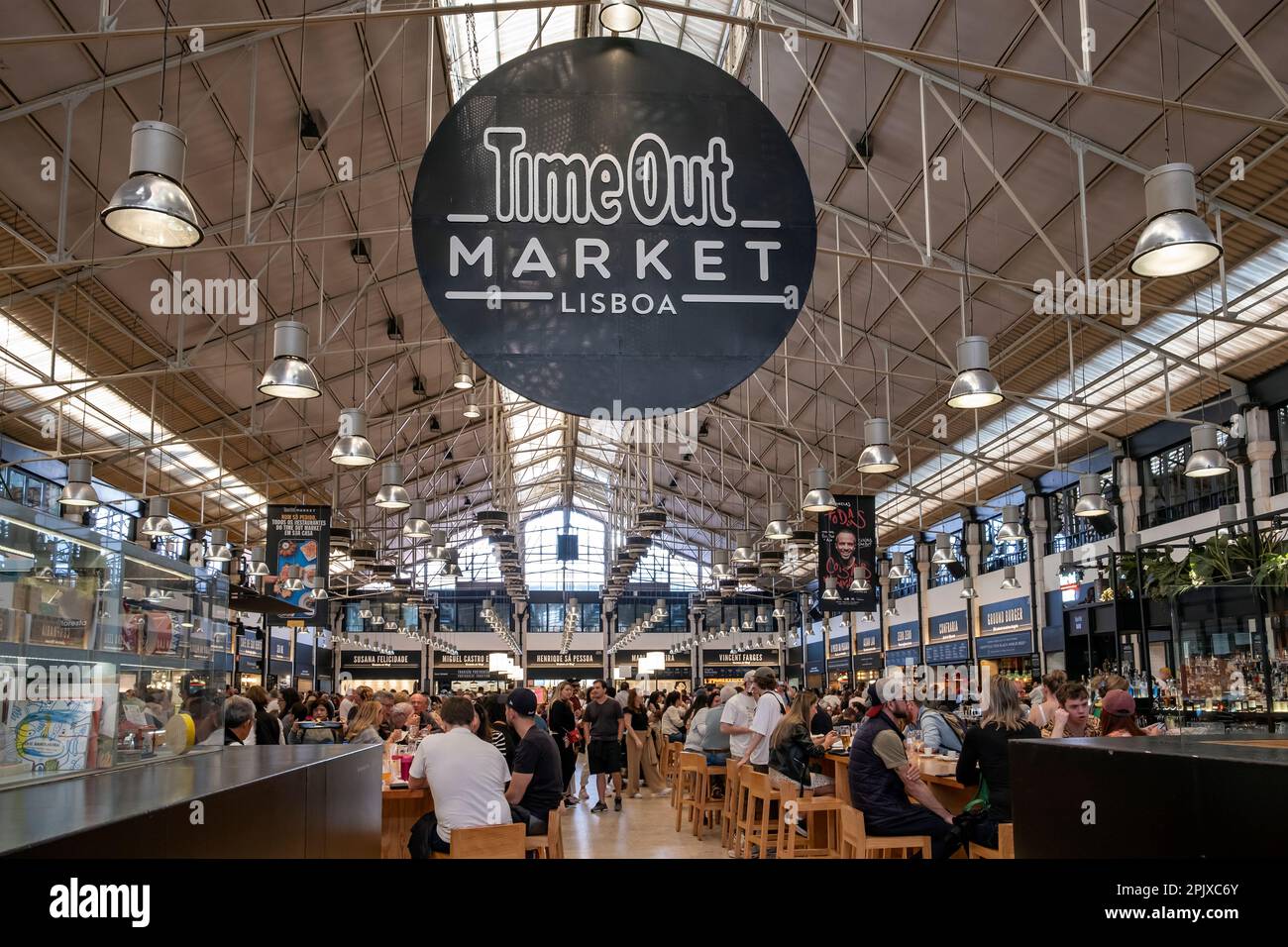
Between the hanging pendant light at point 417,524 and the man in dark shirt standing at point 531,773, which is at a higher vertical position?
the hanging pendant light at point 417,524

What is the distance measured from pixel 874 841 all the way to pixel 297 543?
46.2 ft

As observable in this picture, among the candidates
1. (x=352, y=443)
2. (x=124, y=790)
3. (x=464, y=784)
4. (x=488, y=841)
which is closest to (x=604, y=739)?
(x=352, y=443)

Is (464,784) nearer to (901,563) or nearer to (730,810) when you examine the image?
(730,810)

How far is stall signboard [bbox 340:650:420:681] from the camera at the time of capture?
49.2 m

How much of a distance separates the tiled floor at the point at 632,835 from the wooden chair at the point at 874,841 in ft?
8.35

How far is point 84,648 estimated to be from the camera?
4188mm

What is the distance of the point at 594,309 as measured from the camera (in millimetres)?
2430

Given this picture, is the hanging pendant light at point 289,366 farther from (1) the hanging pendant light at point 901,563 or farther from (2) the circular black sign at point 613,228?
(1) the hanging pendant light at point 901,563

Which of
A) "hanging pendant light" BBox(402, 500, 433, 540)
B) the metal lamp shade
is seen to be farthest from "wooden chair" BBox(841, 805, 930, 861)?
"hanging pendant light" BBox(402, 500, 433, 540)

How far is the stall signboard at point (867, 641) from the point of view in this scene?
Result: 3625 centimetres

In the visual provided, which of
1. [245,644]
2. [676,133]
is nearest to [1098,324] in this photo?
[676,133]

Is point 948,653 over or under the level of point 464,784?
over

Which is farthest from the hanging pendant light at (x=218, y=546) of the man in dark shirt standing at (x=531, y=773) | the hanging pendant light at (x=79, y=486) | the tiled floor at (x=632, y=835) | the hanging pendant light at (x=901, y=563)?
the hanging pendant light at (x=901, y=563)

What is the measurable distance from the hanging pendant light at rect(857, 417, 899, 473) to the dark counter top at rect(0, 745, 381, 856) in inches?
255
